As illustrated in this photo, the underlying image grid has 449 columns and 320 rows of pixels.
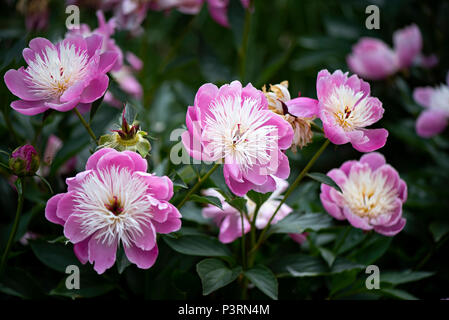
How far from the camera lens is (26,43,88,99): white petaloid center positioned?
0.63 metres

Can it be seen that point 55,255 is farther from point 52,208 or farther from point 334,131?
point 334,131

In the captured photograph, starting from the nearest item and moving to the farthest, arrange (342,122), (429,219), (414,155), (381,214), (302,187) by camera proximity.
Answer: (342,122), (381,214), (302,187), (429,219), (414,155)

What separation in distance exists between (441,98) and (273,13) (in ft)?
3.46

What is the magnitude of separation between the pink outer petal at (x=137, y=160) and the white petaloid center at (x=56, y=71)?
145 millimetres

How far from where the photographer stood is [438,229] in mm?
873

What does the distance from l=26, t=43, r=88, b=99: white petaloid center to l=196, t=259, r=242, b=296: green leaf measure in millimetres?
313

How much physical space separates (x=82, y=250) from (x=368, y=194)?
433 millimetres

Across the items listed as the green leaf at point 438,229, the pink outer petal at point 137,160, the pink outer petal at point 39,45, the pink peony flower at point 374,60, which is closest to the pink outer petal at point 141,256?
the pink outer petal at point 137,160

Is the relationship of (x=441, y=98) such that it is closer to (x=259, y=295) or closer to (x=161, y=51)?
(x=259, y=295)

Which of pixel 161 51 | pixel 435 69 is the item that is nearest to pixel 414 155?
pixel 435 69

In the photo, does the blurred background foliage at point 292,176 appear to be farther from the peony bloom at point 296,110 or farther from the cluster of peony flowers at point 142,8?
the peony bloom at point 296,110

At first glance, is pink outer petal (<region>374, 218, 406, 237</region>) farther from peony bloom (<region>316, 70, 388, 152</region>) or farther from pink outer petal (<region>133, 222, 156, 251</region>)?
pink outer petal (<region>133, 222, 156, 251</region>)

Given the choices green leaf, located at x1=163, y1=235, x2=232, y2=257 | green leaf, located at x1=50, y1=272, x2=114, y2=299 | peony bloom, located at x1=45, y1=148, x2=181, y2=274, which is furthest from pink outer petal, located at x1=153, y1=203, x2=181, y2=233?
green leaf, located at x1=50, y1=272, x2=114, y2=299

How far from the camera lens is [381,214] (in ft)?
2.34
